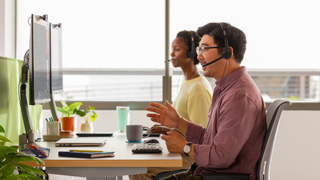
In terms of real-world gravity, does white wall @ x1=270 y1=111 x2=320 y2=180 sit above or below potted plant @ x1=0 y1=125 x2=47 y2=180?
below

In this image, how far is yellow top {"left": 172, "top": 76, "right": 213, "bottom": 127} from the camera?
202 centimetres

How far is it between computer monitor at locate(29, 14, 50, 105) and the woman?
2.50 ft

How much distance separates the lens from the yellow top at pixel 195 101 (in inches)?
79.5

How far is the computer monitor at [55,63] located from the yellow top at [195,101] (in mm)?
859

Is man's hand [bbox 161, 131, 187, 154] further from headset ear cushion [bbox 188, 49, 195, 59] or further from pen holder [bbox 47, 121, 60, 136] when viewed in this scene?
headset ear cushion [bbox 188, 49, 195, 59]

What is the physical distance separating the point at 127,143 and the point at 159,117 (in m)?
0.22

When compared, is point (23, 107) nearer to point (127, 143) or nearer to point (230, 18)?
point (127, 143)

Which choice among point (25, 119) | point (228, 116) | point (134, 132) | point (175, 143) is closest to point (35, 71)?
point (25, 119)

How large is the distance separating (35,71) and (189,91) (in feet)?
3.43

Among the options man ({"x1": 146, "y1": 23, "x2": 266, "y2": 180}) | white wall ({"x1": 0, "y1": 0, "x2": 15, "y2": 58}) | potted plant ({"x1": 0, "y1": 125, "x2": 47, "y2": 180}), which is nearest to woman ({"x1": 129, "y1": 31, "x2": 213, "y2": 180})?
man ({"x1": 146, "y1": 23, "x2": 266, "y2": 180})

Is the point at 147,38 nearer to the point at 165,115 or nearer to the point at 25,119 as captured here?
the point at 165,115

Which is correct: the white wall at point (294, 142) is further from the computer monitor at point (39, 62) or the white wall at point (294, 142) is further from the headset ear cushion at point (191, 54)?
the computer monitor at point (39, 62)

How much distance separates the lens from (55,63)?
2113 mm

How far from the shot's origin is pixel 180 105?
7.44 ft
